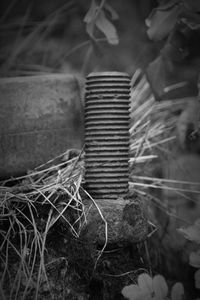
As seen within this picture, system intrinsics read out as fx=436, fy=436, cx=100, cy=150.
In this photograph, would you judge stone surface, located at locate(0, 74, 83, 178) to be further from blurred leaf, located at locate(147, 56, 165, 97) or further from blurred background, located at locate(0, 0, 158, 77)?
blurred background, located at locate(0, 0, 158, 77)

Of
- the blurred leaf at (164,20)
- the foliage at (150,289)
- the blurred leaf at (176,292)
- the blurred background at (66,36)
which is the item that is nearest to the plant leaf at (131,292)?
the foliage at (150,289)

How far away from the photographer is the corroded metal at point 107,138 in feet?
5.04

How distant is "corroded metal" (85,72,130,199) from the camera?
1.54 m

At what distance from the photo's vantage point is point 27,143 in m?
1.67

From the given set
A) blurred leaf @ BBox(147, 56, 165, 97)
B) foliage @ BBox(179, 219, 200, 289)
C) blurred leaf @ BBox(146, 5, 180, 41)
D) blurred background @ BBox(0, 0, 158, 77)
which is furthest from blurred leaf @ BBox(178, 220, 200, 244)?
blurred background @ BBox(0, 0, 158, 77)

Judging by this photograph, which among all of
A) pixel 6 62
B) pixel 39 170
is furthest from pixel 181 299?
pixel 6 62

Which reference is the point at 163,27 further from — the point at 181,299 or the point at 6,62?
the point at 6,62

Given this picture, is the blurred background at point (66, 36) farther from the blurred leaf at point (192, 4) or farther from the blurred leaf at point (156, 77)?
the blurred leaf at point (192, 4)

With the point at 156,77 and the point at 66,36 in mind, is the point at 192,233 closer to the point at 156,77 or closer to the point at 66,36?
the point at 156,77

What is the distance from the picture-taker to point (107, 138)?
153 centimetres

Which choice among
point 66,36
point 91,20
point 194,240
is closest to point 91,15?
point 91,20

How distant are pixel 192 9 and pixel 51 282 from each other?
3.49 feet

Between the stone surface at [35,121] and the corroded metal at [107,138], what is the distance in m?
0.18

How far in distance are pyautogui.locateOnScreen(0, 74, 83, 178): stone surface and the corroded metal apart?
18cm
